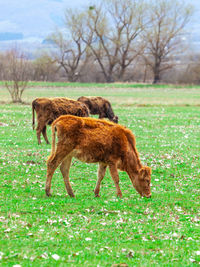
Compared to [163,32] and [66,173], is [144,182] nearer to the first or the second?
[66,173]

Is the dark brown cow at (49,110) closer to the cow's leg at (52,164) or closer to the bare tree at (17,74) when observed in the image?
the cow's leg at (52,164)

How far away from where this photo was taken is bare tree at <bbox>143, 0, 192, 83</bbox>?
89.5 meters

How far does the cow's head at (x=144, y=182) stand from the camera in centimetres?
1061

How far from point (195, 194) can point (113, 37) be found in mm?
87333

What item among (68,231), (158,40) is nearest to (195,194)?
(68,231)

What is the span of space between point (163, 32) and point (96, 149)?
276 ft

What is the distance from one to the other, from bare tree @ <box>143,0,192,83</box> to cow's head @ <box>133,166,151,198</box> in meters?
82.2

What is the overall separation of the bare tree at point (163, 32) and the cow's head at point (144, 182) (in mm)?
82213

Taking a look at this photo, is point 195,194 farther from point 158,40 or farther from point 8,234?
point 158,40

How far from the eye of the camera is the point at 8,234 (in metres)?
7.31

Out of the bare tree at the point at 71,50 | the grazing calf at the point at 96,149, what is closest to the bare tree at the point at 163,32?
the bare tree at the point at 71,50

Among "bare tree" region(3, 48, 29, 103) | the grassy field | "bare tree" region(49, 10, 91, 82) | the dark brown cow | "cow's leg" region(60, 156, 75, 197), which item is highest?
"bare tree" region(49, 10, 91, 82)

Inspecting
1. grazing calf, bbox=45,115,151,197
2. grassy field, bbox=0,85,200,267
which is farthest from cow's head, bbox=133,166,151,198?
grassy field, bbox=0,85,200,267

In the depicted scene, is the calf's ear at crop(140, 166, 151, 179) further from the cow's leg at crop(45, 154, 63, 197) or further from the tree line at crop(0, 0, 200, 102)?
the tree line at crop(0, 0, 200, 102)
